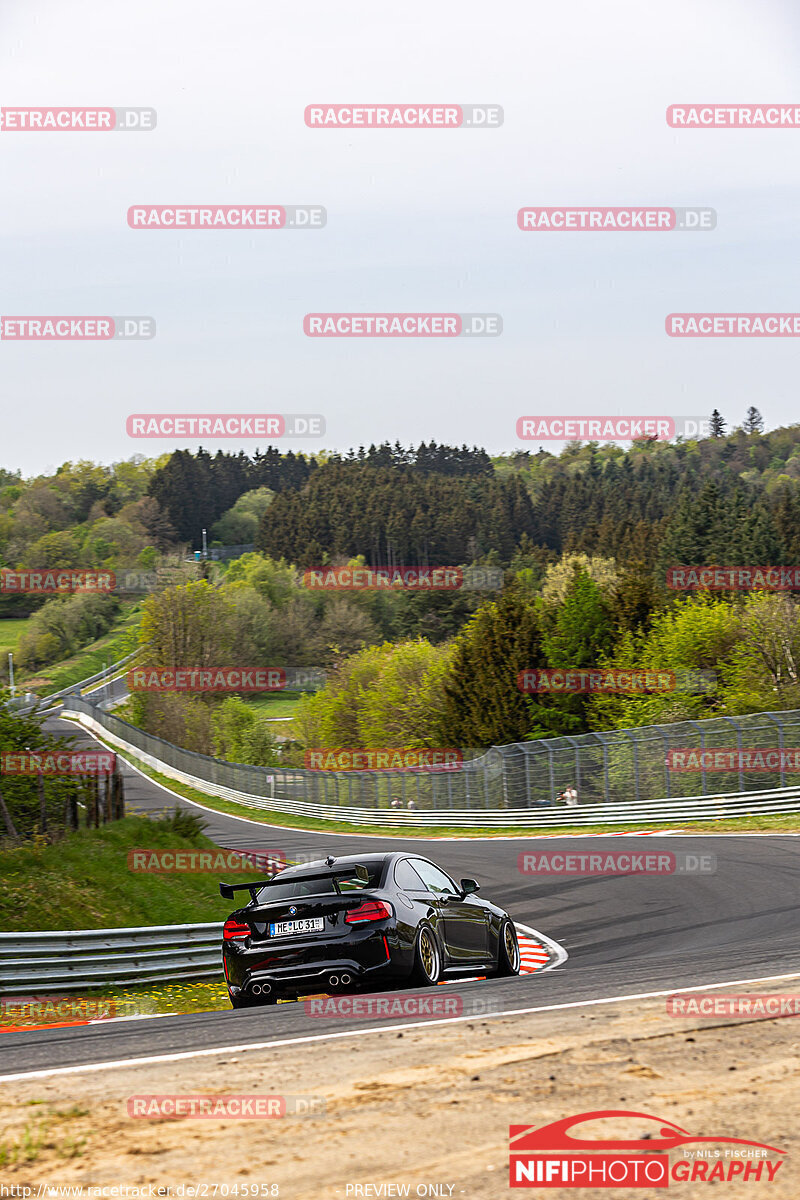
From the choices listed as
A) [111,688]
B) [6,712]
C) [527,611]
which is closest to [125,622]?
[111,688]

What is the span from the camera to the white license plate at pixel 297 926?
361 inches

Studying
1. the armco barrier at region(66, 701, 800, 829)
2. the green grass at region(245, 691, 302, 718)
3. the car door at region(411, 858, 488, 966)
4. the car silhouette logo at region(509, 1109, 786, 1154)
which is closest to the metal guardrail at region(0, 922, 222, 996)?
the car door at region(411, 858, 488, 966)

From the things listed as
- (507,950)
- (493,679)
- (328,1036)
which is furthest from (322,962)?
(493,679)

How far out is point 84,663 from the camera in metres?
130

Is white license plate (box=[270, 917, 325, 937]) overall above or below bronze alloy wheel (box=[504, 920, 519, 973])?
above

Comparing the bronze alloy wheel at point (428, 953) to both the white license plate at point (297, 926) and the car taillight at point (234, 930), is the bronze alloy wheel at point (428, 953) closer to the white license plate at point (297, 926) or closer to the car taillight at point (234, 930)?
the white license plate at point (297, 926)

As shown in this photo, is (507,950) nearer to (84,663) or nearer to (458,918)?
(458,918)

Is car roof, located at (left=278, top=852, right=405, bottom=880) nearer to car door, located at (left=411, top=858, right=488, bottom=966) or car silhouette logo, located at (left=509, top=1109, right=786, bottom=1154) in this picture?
car door, located at (left=411, top=858, right=488, bottom=966)

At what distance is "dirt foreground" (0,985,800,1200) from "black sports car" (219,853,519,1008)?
239cm

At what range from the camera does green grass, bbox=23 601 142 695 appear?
398 ft

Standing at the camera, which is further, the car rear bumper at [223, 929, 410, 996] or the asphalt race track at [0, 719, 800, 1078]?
the car rear bumper at [223, 929, 410, 996]

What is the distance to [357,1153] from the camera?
14.6 ft

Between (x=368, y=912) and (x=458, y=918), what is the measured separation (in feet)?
4.83

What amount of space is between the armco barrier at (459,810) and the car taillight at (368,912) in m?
18.7
